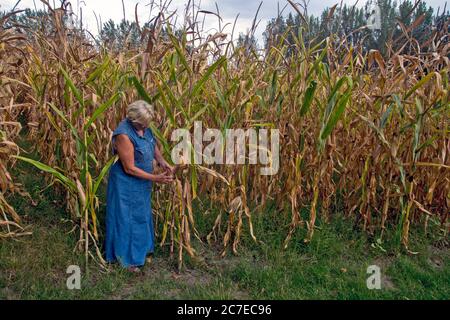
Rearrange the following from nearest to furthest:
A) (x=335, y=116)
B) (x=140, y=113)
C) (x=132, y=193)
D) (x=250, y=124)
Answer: (x=140, y=113)
(x=132, y=193)
(x=335, y=116)
(x=250, y=124)

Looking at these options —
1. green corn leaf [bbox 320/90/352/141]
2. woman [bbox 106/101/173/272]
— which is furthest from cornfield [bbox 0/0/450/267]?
woman [bbox 106/101/173/272]

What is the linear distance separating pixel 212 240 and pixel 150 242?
564 millimetres

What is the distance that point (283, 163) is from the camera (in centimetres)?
322

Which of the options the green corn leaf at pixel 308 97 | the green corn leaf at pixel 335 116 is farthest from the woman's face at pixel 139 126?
the green corn leaf at pixel 335 116

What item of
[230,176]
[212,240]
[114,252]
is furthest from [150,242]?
[230,176]

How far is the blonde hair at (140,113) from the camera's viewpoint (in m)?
2.54

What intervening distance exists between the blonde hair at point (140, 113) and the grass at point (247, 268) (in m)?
1.07

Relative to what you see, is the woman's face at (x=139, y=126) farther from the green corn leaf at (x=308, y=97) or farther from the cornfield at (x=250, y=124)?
the green corn leaf at (x=308, y=97)

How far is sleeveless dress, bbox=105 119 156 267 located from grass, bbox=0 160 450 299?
0.45 ft

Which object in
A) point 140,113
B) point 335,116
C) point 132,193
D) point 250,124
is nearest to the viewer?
point 140,113

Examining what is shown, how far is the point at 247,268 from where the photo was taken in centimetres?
287

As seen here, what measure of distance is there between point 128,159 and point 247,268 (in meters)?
1.18

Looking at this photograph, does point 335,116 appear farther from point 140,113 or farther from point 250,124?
point 140,113

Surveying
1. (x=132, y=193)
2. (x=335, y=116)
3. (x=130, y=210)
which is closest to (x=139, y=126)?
(x=132, y=193)
